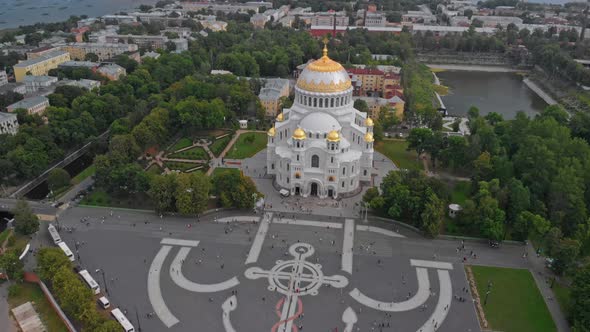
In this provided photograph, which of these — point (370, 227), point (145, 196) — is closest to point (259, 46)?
point (145, 196)

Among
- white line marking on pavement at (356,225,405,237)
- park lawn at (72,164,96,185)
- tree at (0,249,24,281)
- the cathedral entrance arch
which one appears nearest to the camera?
tree at (0,249,24,281)

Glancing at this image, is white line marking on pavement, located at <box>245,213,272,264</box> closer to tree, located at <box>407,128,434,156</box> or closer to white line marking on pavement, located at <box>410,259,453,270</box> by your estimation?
white line marking on pavement, located at <box>410,259,453,270</box>

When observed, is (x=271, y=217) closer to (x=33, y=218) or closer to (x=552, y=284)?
(x=33, y=218)

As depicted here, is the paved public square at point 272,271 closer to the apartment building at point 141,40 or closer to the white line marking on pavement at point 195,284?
the white line marking on pavement at point 195,284

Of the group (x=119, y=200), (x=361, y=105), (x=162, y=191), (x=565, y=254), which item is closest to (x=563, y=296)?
(x=565, y=254)

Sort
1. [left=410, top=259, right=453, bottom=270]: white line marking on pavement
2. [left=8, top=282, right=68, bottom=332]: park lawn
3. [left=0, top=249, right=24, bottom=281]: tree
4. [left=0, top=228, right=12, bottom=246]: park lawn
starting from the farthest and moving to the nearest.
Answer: [left=0, top=228, right=12, bottom=246]: park lawn < [left=410, top=259, right=453, bottom=270]: white line marking on pavement < [left=0, top=249, right=24, bottom=281]: tree < [left=8, top=282, right=68, bottom=332]: park lawn

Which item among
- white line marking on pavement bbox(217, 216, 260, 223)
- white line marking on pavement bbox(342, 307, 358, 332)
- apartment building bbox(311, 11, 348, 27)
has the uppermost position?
apartment building bbox(311, 11, 348, 27)

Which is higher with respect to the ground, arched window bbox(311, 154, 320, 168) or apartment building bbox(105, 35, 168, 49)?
apartment building bbox(105, 35, 168, 49)

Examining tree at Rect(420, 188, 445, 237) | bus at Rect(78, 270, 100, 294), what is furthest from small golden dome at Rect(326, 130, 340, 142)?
bus at Rect(78, 270, 100, 294)
